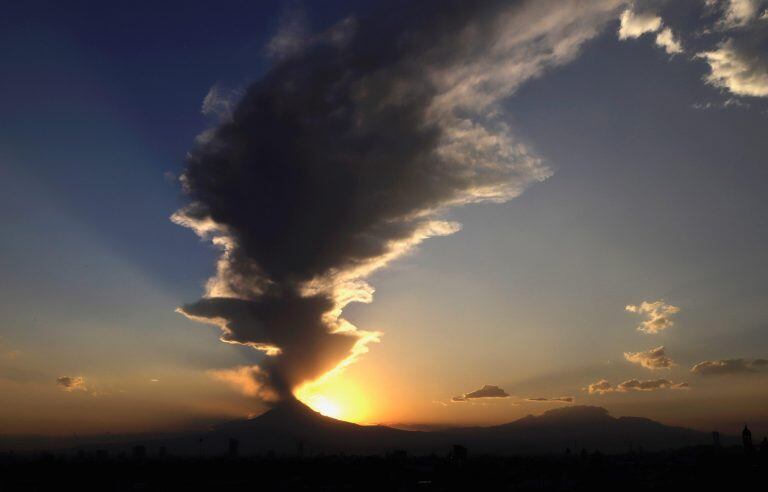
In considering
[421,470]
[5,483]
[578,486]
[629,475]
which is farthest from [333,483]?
[5,483]

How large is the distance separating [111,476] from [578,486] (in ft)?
484

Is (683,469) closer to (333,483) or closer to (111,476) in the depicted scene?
(333,483)

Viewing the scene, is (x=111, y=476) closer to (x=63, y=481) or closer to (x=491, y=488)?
(x=63, y=481)

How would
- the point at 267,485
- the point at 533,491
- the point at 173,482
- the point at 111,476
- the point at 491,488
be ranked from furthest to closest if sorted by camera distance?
the point at 111,476 < the point at 173,482 < the point at 267,485 < the point at 491,488 < the point at 533,491

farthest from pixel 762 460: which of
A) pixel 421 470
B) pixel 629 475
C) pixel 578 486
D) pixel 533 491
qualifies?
pixel 421 470

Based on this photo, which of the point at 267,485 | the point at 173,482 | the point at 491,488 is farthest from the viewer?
the point at 173,482

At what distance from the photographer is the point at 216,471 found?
166250 mm

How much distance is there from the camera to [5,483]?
5901 inches

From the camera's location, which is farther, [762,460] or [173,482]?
[173,482]

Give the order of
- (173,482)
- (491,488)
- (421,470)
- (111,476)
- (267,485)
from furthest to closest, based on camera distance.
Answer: (111,476) → (421,470) → (173,482) → (267,485) → (491,488)

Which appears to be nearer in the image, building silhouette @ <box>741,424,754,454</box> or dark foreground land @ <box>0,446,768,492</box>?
dark foreground land @ <box>0,446,768,492</box>

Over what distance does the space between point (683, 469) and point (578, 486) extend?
2795cm

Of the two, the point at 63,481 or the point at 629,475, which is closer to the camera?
the point at 629,475

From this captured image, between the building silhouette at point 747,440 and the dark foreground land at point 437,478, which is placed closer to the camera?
the dark foreground land at point 437,478
